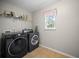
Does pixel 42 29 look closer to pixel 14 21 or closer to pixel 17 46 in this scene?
pixel 14 21

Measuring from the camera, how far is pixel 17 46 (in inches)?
78.4

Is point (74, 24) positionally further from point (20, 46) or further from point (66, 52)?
point (20, 46)

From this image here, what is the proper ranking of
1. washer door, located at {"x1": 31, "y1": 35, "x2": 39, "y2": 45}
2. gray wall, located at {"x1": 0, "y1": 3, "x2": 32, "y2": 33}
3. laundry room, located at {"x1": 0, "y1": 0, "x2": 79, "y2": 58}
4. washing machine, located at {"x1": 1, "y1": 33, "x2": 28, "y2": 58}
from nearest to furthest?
washing machine, located at {"x1": 1, "y1": 33, "x2": 28, "y2": 58} < laundry room, located at {"x1": 0, "y1": 0, "x2": 79, "y2": 58} < gray wall, located at {"x1": 0, "y1": 3, "x2": 32, "y2": 33} < washer door, located at {"x1": 31, "y1": 35, "x2": 39, "y2": 45}

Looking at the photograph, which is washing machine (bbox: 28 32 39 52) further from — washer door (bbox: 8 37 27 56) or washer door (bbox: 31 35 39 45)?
washer door (bbox: 8 37 27 56)

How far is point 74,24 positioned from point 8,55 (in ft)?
6.81

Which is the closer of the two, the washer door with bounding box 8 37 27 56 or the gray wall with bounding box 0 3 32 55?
the washer door with bounding box 8 37 27 56

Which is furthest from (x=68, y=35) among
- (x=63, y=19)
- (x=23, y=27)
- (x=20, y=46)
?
(x=23, y=27)

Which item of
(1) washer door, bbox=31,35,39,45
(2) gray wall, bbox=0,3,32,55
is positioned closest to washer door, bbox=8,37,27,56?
(1) washer door, bbox=31,35,39,45

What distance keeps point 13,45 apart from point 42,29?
4.95ft

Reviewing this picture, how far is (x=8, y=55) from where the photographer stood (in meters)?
1.75

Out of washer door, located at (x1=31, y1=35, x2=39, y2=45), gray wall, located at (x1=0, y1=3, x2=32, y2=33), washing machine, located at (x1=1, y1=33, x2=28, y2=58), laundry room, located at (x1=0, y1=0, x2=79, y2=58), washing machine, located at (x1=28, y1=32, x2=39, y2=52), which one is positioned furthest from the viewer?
washer door, located at (x1=31, y1=35, x2=39, y2=45)

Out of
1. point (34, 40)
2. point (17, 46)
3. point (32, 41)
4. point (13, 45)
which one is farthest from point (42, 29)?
point (13, 45)

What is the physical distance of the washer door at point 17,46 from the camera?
1817 mm

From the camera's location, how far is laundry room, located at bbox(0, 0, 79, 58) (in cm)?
199
